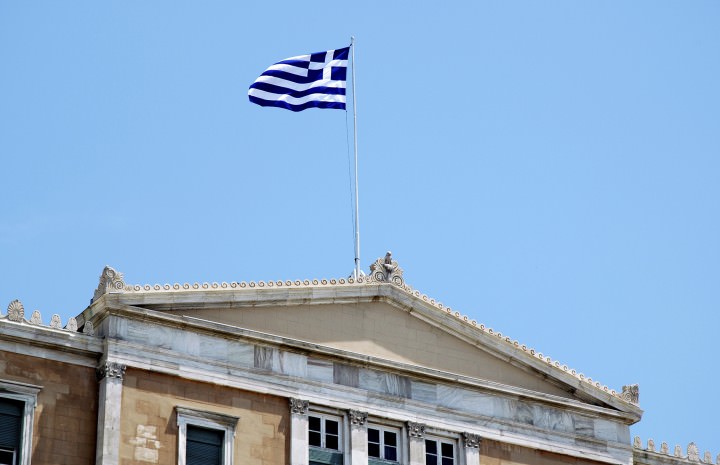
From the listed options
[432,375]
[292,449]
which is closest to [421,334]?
[432,375]

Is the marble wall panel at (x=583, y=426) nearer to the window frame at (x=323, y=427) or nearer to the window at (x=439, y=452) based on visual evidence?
the window at (x=439, y=452)

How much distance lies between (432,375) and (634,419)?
741 centimetres

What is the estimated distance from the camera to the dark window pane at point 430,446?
204 ft

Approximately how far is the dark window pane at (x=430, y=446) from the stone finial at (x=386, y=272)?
4887mm

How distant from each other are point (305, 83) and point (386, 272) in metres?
7.20

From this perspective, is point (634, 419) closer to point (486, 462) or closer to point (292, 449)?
point (486, 462)

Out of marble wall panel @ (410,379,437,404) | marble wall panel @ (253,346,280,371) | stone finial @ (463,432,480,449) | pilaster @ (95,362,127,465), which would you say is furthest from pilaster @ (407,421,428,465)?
pilaster @ (95,362,127,465)

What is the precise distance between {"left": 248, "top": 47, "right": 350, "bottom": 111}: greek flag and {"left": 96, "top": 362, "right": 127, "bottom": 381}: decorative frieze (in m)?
11.6

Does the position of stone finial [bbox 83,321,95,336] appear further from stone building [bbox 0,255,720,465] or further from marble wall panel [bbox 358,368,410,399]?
marble wall panel [bbox 358,368,410,399]

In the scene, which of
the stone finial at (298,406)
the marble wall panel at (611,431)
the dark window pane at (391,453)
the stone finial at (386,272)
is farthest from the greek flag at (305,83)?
the marble wall panel at (611,431)

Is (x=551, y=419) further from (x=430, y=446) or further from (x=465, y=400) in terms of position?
(x=430, y=446)

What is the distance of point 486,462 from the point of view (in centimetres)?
6297

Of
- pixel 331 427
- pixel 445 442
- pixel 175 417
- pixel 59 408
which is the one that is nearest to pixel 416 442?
pixel 445 442

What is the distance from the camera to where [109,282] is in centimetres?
5909
